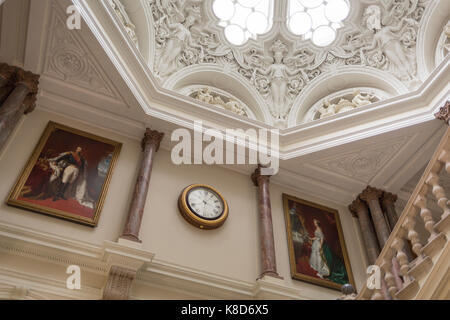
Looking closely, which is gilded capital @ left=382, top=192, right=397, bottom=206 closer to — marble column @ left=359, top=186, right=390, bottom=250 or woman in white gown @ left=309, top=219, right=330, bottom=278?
marble column @ left=359, top=186, right=390, bottom=250

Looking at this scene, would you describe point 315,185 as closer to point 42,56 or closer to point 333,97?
point 333,97

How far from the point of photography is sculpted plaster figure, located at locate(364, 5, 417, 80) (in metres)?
10.6

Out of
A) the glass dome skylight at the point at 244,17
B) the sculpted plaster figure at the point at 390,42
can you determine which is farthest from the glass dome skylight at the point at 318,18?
the sculpted plaster figure at the point at 390,42

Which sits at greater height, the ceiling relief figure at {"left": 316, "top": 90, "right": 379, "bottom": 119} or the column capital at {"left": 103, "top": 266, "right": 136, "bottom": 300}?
the ceiling relief figure at {"left": 316, "top": 90, "right": 379, "bottom": 119}

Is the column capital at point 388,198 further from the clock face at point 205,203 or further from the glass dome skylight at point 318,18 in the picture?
the glass dome skylight at point 318,18

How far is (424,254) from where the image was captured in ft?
15.6

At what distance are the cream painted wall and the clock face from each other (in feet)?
1.04

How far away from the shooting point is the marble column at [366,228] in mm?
9117

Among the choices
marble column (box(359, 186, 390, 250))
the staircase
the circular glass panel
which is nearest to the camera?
the staircase

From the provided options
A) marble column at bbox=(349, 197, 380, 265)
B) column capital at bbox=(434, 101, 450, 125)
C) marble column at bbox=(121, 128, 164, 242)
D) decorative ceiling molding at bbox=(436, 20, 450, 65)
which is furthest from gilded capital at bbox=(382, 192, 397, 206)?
marble column at bbox=(121, 128, 164, 242)

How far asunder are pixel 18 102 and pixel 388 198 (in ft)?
30.2

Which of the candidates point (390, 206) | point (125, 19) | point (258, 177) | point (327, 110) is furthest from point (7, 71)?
point (390, 206)

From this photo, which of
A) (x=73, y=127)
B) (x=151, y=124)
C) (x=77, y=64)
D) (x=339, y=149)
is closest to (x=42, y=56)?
(x=77, y=64)

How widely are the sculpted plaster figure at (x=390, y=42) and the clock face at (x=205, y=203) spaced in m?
6.43
